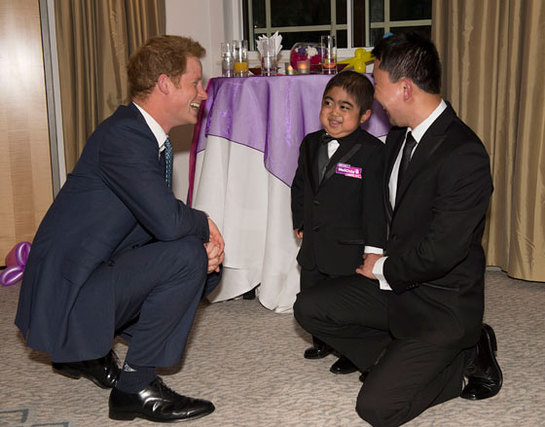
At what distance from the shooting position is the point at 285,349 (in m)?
2.53

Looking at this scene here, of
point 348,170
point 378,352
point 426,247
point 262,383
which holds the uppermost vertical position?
point 348,170

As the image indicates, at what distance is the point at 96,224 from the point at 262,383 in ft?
2.53

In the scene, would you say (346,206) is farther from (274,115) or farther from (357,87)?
(274,115)

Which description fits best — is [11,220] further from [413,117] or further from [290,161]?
[413,117]

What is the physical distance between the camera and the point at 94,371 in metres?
2.22

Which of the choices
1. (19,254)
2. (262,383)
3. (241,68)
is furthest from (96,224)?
(19,254)

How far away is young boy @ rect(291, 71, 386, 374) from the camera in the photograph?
7.61 feet

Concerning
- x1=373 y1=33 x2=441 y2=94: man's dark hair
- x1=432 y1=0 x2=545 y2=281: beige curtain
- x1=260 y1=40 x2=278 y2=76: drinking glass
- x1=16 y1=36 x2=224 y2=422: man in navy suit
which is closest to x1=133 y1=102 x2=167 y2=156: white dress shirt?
x1=16 y1=36 x2=224 y2=422: man in navy suit

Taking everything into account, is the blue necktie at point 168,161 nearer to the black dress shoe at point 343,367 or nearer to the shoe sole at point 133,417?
the shoe sole at point 133,417

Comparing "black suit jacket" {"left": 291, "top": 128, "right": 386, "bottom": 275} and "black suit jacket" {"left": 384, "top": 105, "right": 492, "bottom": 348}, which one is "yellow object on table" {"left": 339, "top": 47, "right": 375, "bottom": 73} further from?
"black suit jacket" {"left": 384, "top": 105, "right": 492, "bottom": 348}

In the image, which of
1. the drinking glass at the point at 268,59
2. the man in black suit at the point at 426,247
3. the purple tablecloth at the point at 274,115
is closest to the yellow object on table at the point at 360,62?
the purple tablecloth at the point at 274,115

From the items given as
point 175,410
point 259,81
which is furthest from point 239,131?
point 175,410

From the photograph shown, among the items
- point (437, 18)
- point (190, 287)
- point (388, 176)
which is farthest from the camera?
point (437, 18)

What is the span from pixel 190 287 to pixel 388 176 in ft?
2.32
